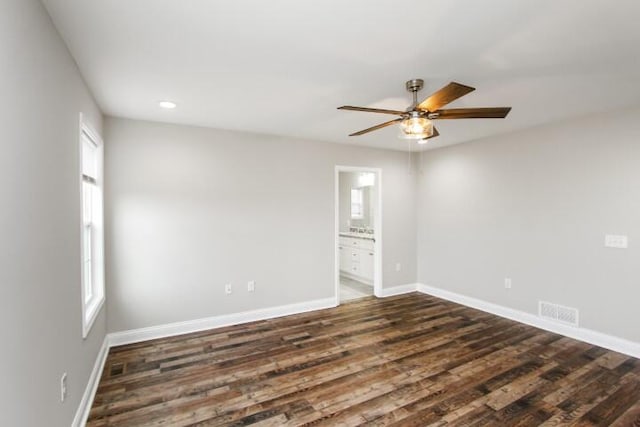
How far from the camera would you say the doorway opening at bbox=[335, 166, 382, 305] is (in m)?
5.30

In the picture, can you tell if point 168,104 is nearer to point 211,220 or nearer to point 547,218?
point 211,220

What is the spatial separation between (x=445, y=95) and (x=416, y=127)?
1.27ft

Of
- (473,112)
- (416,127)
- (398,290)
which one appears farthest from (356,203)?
(473,112)

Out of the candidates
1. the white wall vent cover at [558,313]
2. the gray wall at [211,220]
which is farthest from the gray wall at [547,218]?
the gray wall at [211,220]

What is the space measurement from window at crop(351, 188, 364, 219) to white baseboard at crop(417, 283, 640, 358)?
2.41m

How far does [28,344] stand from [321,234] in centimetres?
366

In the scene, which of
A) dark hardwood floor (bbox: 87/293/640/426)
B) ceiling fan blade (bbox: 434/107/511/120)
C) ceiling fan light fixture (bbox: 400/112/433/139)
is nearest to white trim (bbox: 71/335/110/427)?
dark hardwood floor (bbox: 87/293/640/426)

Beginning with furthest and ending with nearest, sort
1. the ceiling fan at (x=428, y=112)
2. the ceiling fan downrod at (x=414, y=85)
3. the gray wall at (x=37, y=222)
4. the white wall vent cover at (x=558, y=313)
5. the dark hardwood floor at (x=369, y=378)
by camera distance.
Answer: the white wall vent cover at (x=558, y=313)
the ceiling fan downrod at (x=414, y=85)
the dark hardwood floor at (x=369, y=378)
the ceiling fan at (x=428, y=112)
the gray wall at (x=37, y=222)

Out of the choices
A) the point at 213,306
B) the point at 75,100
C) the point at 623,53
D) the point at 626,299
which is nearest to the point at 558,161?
the point at 626,299

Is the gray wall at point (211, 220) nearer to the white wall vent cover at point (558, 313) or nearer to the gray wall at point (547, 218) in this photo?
the gray wall at point (547, 218)

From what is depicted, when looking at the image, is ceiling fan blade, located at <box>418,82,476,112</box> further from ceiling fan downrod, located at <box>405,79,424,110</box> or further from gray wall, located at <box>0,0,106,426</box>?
gray wall, located at <box>0,0,106,426</box>

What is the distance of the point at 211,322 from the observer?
4004mm

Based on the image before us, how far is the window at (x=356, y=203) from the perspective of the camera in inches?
284

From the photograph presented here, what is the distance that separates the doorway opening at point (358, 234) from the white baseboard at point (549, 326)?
120 cm
